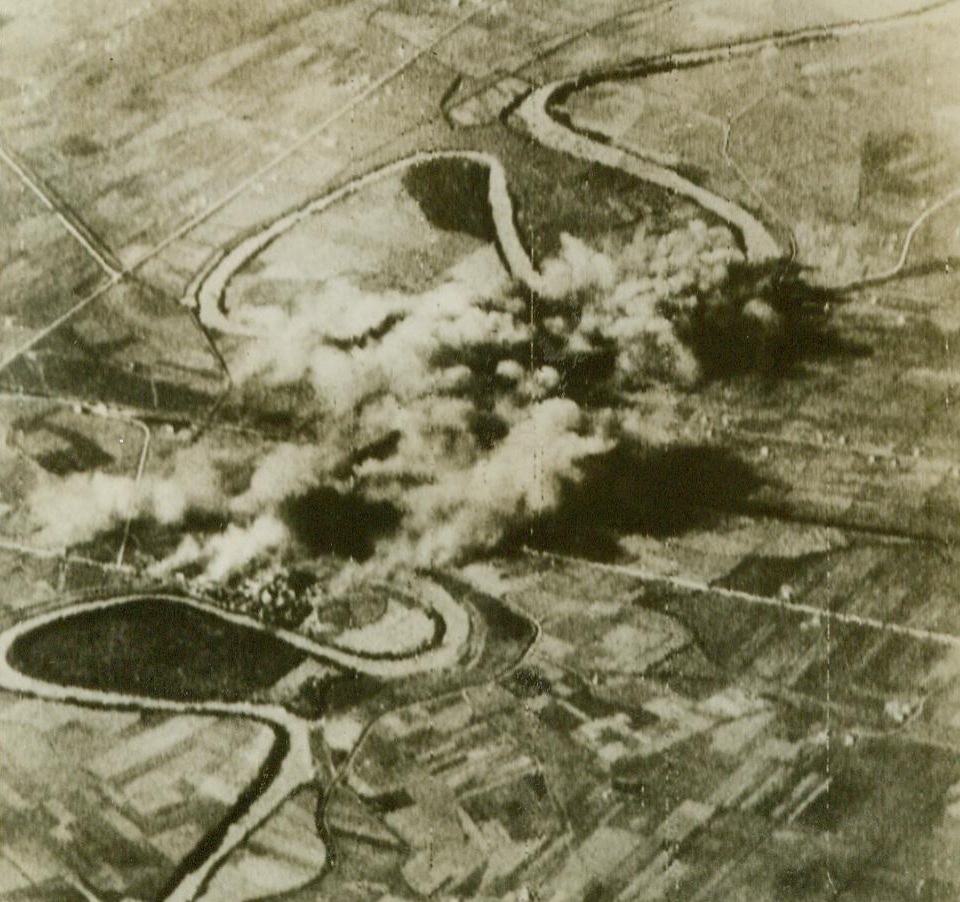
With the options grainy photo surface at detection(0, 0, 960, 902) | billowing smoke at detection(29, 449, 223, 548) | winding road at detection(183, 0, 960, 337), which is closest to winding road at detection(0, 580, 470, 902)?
grainy photo surface at detection(0, 0, 960, 902)

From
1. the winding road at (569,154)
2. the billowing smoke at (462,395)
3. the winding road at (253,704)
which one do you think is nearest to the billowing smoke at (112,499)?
the billowing smoke at (462,395)

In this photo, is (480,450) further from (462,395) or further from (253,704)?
(253,704)

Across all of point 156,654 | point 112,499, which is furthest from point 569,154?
point 156,654

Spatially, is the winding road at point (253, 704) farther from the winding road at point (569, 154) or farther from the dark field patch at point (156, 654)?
the winding road at point (569, 154)

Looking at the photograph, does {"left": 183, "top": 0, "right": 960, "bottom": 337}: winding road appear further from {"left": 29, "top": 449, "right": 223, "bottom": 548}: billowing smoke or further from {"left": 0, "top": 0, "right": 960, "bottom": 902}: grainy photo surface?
{"left": 29, "top": 449, "right": 223, "bottom": 548}: billowing smoke

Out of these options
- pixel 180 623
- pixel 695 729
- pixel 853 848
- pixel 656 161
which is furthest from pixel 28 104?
pixel 853 848

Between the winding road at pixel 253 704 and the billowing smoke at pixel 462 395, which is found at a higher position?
the billowing smoke at pixel 462 395

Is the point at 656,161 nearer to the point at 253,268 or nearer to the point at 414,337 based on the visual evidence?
the point at 414,337
